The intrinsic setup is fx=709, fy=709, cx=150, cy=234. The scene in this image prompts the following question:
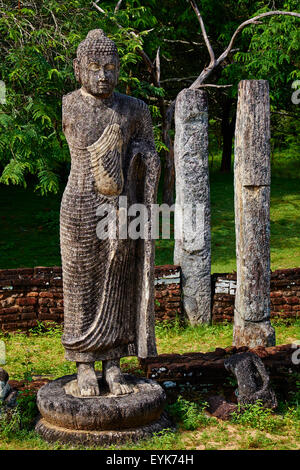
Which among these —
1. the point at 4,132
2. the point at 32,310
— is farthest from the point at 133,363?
the point at 4,132

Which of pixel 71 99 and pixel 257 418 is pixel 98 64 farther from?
pixel 257 418

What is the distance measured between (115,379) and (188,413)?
79cm

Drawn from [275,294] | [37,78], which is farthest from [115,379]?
[37,78]

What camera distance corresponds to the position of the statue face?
543 cm

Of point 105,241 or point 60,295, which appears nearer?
point 105,241

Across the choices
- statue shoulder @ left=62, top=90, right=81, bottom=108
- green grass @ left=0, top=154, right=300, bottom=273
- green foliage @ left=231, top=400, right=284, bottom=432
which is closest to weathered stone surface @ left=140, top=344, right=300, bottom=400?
green foliage @ left=231, top=400, right=284, bottom=432

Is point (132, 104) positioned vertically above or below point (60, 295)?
above

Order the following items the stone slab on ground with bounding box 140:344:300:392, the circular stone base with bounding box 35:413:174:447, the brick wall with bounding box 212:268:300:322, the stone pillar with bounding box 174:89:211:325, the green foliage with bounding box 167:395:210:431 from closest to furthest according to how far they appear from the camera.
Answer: the circular stone base with bounding box 35:413:174:447
the green foliage with bounding box 167:395:210:431
the stone slab on ground with bounding box 140:344:300:392
the stone pillar with bounding box 174:89:211:325
the brick wall with bounding box 212:268:300:322

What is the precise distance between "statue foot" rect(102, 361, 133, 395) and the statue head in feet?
7.08

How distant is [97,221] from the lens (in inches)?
217

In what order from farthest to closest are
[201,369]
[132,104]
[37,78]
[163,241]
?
[163,241] → [37,78] → [201,369] → [132,104]

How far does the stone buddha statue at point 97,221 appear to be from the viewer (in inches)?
215

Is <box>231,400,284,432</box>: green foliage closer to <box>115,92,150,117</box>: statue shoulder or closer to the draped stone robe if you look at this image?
the draped stone robe
